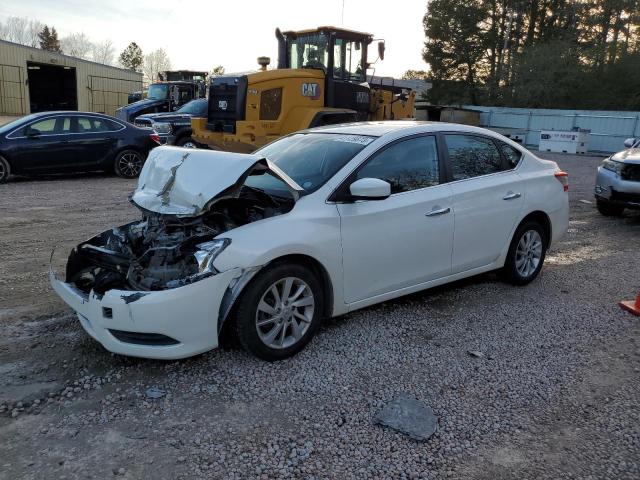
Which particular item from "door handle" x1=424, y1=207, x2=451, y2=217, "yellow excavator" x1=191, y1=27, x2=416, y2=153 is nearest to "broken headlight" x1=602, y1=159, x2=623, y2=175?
"yellow excavator" x1=191, y1=27, x2=416, y2=153

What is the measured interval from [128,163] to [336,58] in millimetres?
5407

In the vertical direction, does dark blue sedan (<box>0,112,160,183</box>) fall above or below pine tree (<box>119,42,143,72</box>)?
below

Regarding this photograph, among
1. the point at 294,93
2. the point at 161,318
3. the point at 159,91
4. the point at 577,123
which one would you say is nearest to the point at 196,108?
the point at 159,91

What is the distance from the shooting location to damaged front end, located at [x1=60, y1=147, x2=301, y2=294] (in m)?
3.65

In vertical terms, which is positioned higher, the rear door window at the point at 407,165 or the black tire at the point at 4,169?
the rear door window at the point at 407,165

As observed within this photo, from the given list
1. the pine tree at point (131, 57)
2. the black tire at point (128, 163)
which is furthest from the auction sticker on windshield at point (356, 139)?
the pine tree at point (131, 57)

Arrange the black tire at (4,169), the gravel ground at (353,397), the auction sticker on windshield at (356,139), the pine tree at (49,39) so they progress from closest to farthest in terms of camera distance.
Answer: the gravel ground at (353,397), the auction sticker on windshield at (356,139), the black tire at (4,169), the pine tree at (49,39)

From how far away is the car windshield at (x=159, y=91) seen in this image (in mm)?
21462

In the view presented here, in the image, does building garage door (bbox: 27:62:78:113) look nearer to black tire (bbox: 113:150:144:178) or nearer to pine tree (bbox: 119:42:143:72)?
black tire (bbox: 113:150:144:178)

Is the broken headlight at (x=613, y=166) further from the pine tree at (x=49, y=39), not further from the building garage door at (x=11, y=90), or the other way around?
the pine tree at (x=49, y=39)

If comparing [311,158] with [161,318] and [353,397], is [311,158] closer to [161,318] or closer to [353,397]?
[161,318]

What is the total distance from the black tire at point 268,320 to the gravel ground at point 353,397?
0.36 feet

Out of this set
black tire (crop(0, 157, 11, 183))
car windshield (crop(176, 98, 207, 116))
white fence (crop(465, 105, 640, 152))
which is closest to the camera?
black tire (crop(0, 157, 11, 183))

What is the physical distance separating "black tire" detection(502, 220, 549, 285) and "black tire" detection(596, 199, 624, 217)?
15.7 ft
